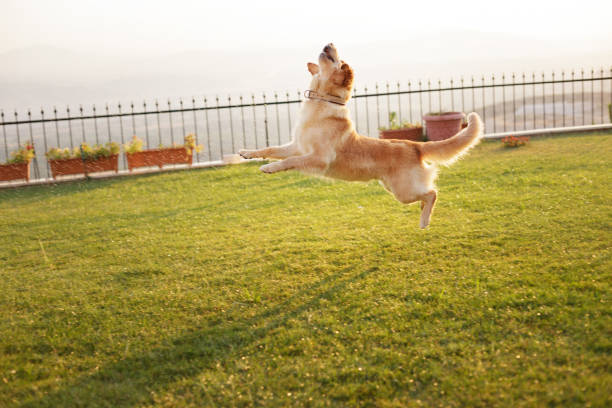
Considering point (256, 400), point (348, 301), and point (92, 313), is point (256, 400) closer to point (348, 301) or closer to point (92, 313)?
point (348, 301)

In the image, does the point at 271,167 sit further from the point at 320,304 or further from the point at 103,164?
the point at 103,164

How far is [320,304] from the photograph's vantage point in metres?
4.02

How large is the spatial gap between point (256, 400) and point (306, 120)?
2.56m

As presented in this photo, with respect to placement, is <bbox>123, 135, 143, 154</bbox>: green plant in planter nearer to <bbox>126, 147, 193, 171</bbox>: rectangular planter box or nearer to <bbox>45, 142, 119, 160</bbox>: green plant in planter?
<bbox>126, 147, 193, 171</bbox>: rectangular planter box

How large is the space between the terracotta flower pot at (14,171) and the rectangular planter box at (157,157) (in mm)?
2236

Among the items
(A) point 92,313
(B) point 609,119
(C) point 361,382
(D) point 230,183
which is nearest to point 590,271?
(C) point 361,382

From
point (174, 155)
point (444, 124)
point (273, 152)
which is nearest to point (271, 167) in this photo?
point (273, 152)

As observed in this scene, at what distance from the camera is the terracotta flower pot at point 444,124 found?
491 inches

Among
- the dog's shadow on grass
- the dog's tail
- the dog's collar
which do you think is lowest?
the dog's shadow on grass

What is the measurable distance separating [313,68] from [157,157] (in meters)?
8.09

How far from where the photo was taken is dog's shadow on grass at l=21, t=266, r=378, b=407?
2912 mm

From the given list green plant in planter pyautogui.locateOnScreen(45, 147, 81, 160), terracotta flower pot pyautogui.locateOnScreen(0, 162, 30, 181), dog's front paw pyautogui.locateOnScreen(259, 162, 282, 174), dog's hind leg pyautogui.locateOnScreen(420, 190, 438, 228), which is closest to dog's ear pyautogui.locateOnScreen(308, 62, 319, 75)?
dog's front paw pyautogui.locateOnScreen(259, 162, 282, 174)

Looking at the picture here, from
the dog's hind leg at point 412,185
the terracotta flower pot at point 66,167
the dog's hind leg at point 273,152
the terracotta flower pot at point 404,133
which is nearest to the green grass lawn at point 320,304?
the dog's hind leg at point 412,185

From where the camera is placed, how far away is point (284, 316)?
3855 millimetres
